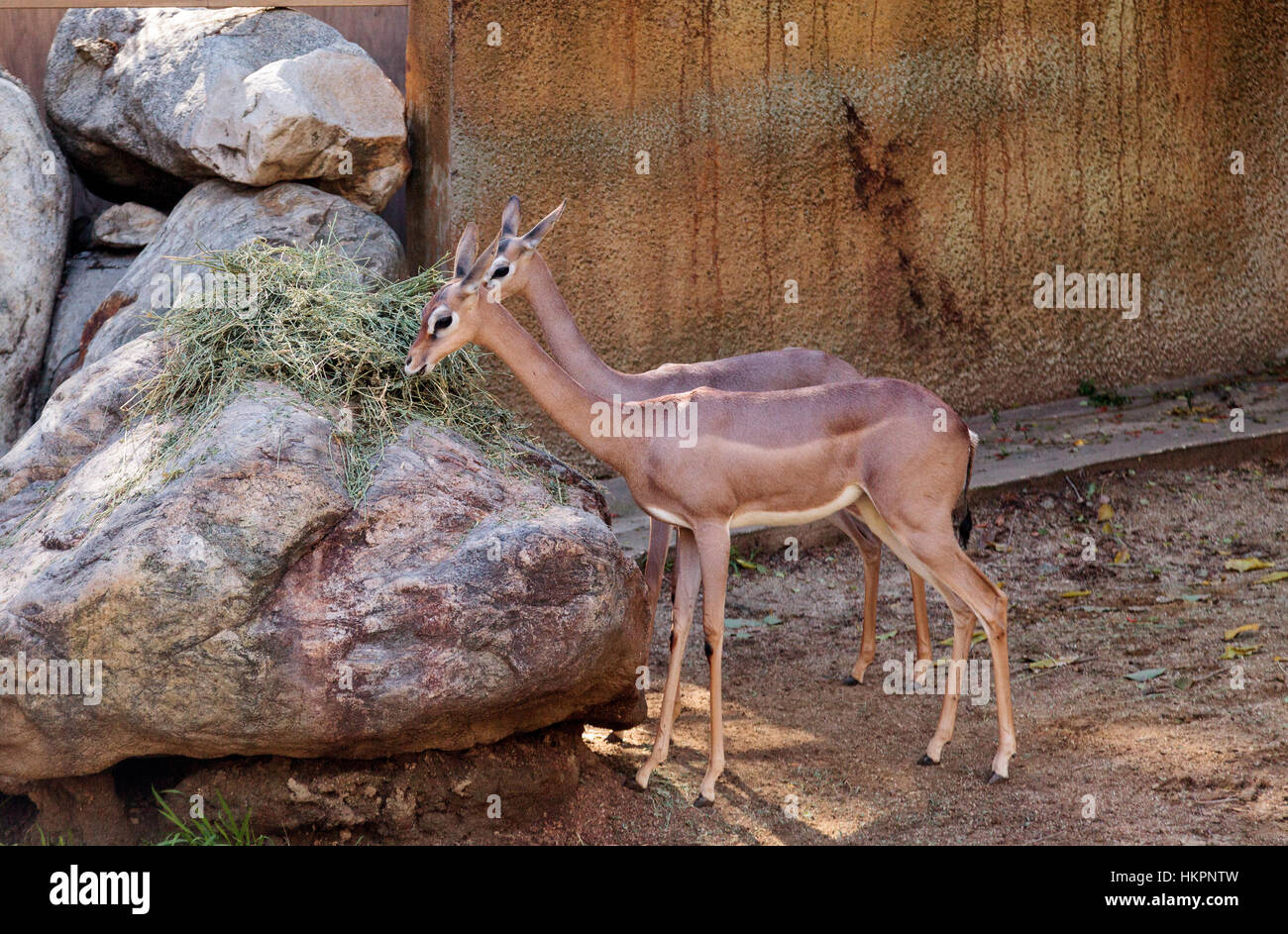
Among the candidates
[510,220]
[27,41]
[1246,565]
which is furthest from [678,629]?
[27,41]

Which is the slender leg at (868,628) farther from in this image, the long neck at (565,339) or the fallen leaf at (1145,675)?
the long neck at (565,339)

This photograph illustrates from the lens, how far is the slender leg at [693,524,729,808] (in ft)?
17.0

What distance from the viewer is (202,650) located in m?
4.27

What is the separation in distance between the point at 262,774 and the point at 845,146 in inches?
212

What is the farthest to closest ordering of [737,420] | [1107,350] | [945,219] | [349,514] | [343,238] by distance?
[1107,350], [945,219], [343,238], [737,420], [349,514]

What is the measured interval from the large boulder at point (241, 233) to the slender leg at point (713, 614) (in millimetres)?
2748

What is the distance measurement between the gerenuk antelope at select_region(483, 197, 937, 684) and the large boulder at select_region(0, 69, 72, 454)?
10.1ft

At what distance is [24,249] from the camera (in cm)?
761

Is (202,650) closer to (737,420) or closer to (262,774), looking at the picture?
(262,774)

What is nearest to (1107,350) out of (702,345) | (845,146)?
(845,146)

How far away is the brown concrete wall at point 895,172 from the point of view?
7738mm

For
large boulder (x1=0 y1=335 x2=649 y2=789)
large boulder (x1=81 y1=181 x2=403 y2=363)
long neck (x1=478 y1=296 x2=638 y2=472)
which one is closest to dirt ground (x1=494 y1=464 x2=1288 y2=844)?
large boulder (x1=0 y1=335 x2=649 y2=789)

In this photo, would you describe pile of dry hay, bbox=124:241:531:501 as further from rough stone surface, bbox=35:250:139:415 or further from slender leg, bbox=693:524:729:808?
rough stone surface, bbox=35:250:139:415

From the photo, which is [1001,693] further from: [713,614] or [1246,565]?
[1246,565]
